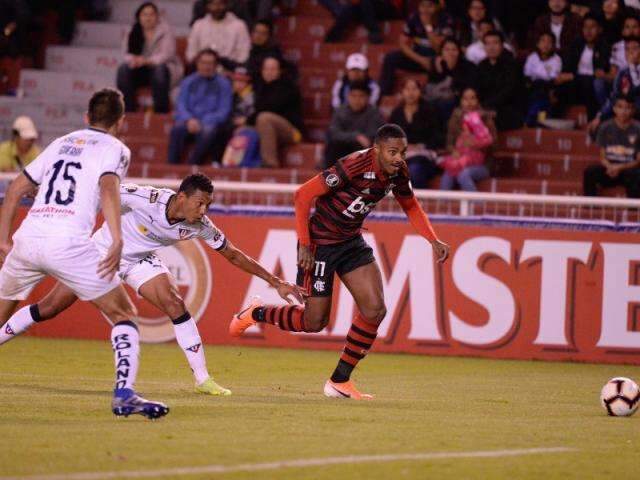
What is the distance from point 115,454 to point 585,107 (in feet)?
45.7

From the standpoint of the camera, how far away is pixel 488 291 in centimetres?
1577

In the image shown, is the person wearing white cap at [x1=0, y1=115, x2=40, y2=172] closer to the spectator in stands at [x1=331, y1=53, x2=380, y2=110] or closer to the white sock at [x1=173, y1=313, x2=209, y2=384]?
the spectator in stands at [x1=331, y1=53, x2=380, y2=110]

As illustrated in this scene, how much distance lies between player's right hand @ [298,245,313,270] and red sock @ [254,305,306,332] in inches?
22.1

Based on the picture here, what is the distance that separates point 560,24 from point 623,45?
42.2 inches

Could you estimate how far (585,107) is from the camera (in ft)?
66.2

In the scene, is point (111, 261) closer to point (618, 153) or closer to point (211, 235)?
point (211, 235)

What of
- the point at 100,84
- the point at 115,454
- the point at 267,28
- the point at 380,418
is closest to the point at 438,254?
the point at 380,418

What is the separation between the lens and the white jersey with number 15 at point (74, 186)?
8789mm

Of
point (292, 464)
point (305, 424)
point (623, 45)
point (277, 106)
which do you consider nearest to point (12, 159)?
point (277, 106)

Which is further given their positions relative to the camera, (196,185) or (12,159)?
(12,159)

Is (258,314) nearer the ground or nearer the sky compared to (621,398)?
nearer the sky

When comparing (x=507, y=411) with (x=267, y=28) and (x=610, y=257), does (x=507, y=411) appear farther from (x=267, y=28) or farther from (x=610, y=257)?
(x=267, y=28)

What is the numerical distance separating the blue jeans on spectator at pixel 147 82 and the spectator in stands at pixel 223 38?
52cm

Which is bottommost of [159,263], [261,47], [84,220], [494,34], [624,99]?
[159,263]
